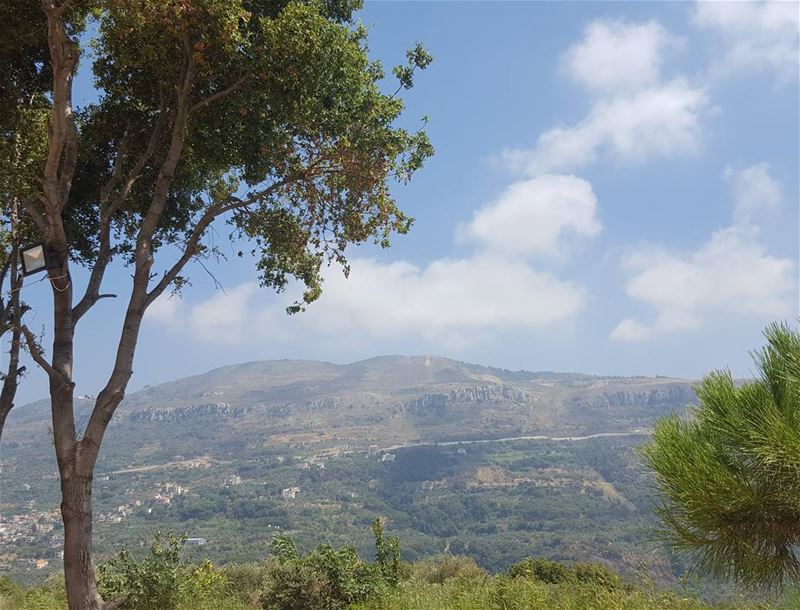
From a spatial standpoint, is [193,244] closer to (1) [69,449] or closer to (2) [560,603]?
(1) [69,449]

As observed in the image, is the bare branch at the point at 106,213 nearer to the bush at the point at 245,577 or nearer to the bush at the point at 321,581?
the bush at the point at 321,581

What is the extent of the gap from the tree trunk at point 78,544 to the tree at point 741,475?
689 cm

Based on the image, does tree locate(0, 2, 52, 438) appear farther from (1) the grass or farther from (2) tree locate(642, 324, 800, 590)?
(2) tree locate(642, 324, 800, 590)

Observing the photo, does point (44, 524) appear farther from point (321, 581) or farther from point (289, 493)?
point (321, 581)

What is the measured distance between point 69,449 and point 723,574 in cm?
788

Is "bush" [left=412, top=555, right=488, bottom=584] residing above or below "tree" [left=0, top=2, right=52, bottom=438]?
below

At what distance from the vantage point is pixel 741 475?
17.8 ft

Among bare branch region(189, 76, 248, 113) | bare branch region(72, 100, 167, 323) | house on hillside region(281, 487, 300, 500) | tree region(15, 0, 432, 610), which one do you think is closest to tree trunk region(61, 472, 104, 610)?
tree region(15, 0, 432, 610)

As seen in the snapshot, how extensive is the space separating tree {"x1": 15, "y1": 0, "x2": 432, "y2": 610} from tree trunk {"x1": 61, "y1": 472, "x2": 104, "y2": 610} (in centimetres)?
2

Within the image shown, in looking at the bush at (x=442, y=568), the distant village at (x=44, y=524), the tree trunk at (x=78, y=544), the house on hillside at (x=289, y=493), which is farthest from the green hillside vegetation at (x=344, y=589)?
the house on hillside at (x=289, y=493)

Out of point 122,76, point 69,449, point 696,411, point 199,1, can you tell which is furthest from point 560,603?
point 122,76

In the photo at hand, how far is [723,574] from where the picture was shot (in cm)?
577

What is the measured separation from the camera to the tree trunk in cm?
744

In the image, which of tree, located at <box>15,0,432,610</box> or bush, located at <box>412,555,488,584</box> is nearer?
tree, located at <box>15,0,432,610</box>
